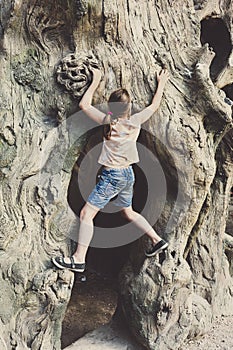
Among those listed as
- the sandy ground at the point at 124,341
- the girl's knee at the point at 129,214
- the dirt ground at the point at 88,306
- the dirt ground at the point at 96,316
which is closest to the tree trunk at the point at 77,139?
the sandy ground at the point at 124,341

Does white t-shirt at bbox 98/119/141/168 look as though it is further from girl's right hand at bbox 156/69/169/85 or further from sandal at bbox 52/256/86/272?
sandal at bbox 52/256/86/272

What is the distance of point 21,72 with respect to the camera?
11.0 feet

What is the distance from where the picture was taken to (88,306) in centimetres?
460

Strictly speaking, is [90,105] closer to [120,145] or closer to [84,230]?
[120,145]

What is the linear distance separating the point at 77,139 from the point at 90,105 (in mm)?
245

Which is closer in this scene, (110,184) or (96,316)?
(110,184)

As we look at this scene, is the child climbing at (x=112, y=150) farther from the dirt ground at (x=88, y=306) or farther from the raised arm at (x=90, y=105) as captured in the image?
the dirt ground at (x=88, y=306)

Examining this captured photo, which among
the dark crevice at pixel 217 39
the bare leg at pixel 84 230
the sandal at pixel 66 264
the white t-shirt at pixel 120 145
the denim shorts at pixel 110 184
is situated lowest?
the sandal at pixel 66 264

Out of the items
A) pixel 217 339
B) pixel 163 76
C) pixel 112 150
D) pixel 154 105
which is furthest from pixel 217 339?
pixel 163 76

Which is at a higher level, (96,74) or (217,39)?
(217,39)

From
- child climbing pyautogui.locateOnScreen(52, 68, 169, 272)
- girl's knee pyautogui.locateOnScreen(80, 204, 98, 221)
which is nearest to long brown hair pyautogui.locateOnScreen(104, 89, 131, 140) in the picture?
child climbing pyautogui.locateOnScreen(52, 68, 169, 272)

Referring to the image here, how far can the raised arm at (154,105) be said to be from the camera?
10.6ft

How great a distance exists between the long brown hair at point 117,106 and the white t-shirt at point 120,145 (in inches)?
1.1

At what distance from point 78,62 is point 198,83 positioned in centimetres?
76
